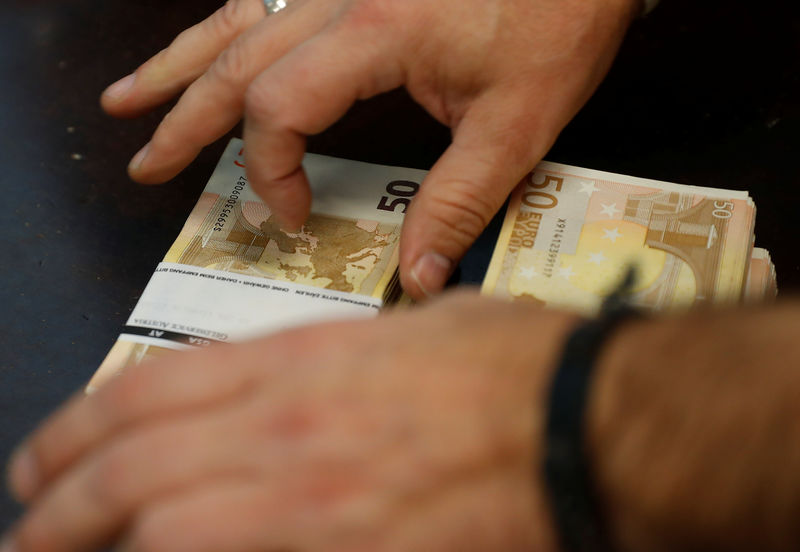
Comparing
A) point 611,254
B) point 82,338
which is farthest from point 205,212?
point 611,254

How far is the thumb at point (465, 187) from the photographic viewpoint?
0.76 m

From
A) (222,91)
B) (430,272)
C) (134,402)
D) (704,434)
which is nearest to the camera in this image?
(704,434)

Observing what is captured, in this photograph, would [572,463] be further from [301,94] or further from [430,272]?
[301,94]

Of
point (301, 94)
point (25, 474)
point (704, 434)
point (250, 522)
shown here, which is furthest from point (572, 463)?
point (301, 94)

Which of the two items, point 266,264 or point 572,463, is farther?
point 266,264

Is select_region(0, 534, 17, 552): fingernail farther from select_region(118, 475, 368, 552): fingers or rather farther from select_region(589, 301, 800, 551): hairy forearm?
Result: select_region(589, 301, 800, 551): hairy forearm

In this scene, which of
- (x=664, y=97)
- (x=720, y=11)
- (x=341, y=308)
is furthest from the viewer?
(x=720, y=11)

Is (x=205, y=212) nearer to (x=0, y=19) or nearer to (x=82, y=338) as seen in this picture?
(x=82, y=338)

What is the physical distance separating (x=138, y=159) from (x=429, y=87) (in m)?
0.34

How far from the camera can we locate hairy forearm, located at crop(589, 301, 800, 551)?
37cm

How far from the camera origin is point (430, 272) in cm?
75

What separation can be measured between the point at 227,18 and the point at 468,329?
2.14 feet

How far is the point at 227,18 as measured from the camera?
97 centimetres

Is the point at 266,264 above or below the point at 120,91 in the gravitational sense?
below
